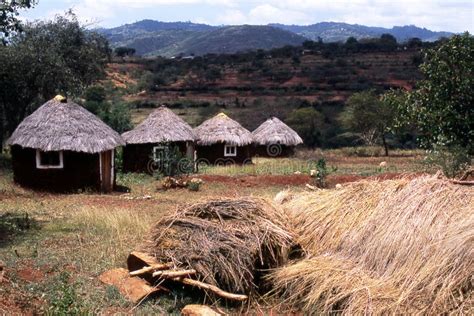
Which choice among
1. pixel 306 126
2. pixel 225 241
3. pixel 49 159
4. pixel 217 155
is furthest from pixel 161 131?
pixel 306 126


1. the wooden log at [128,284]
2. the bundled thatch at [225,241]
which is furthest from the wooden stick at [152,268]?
the wooden log at [128,284]

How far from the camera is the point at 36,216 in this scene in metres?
13.0

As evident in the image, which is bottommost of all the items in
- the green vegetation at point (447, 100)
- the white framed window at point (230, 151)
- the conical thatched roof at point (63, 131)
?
the white framed window at point (230, 151)

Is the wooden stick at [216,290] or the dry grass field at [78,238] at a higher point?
the wooden stick at [216,290]

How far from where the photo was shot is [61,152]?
1831cm

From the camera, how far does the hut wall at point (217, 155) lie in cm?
2883

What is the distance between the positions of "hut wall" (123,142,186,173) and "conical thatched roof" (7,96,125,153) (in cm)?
492

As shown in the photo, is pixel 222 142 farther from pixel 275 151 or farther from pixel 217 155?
pixel 275 151

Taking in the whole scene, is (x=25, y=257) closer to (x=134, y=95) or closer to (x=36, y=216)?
(x=36, y=216)

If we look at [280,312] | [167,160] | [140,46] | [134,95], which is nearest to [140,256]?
[280,312]

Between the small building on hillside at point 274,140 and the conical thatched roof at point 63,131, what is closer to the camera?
the conical thatched roof at point 63,131

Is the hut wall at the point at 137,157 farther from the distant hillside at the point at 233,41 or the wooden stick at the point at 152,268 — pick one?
the distant hillside at the point at 233,41

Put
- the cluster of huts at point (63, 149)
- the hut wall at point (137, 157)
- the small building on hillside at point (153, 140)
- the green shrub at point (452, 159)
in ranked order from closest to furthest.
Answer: the green shrub at point (452, 159)
the cluster of huts at point (63, 149)
the small building on hillside at point (153, 140)
the hut wall at point (137, 157)

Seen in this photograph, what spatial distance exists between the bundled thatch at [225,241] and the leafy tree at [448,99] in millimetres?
7250
